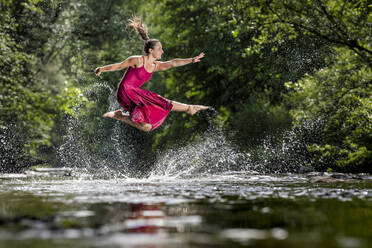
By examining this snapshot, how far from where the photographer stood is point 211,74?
2616 cm

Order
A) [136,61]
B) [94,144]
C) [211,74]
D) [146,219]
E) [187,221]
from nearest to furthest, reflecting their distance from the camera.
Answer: [187,221], [146,219], [136,61], [211,74], [94,144]

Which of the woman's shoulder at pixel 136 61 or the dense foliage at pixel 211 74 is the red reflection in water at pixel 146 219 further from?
the dense foliage at pixel 211 74

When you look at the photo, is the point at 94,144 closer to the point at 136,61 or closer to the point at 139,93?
the point at 139,93

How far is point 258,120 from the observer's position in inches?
843

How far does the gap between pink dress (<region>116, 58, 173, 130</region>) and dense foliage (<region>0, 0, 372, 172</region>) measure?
518 centimetres

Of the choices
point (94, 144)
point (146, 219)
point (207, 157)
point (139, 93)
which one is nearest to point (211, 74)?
point (207, 157)

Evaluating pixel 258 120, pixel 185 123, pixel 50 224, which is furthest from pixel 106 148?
pixel 50 224

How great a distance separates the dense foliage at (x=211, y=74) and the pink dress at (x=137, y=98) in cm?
518

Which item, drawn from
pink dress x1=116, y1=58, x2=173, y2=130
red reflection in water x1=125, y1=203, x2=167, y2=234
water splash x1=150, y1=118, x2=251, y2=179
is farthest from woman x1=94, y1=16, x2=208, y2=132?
water splash x1=150, y1=118, x2=251, y2=179

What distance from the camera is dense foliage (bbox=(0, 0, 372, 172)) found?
1461 centimetres

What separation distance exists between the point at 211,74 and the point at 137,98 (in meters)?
15.6

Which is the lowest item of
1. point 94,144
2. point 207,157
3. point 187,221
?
point 187,221

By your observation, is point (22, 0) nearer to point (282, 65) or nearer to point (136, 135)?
point (136, 135)

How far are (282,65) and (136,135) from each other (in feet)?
35.1
